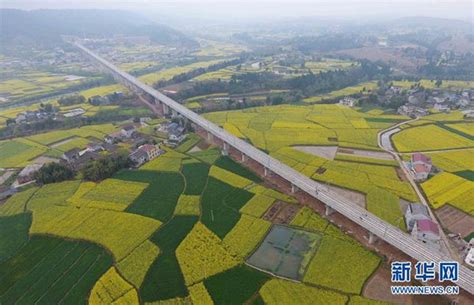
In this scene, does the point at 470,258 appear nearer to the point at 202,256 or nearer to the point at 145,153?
the point at 202,256

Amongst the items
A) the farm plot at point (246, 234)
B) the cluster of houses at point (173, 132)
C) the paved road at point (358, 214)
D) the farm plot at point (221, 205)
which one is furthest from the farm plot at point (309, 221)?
the cluster of houses at point (173, 132)

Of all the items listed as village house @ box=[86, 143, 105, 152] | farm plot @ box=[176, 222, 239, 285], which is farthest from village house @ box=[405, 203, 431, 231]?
village house @ box=[86, 143, 105, 152]

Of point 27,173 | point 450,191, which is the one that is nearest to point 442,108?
point 450,191

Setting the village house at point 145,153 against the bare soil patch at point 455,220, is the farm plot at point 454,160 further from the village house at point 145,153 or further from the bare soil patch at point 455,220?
the village house at point 145,153

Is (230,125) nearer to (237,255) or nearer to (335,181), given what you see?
(335,181)

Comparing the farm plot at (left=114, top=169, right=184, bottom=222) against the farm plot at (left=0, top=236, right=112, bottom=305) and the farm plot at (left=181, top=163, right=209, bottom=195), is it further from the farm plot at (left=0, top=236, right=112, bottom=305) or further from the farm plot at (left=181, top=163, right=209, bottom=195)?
the farm plot at (left=0, top=236, right=112, bottom=305)
